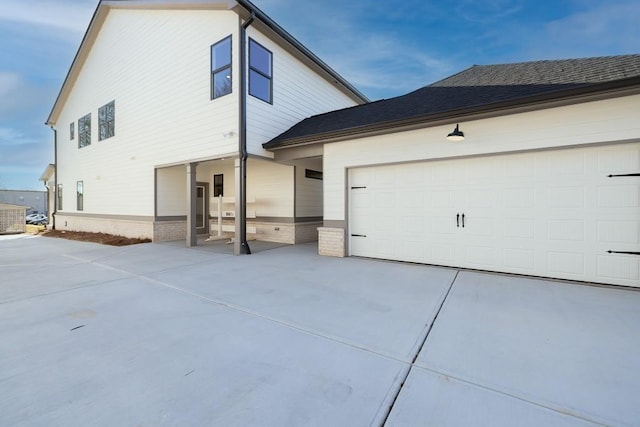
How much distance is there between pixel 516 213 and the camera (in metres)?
5.41

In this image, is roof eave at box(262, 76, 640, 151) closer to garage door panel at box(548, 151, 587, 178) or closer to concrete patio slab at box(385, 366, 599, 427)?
garage door panel at box(548, 151, 587, 178)

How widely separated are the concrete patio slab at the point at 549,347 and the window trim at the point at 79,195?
58.1ft

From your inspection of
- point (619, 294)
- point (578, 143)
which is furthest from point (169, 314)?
point (578, 143)

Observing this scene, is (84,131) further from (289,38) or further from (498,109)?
(498,109)

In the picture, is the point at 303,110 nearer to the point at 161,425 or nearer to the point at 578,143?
the point at 578,143

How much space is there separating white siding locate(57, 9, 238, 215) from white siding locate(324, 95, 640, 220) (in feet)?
10.4

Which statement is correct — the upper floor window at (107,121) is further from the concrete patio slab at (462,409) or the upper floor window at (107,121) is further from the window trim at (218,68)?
the concrete patio slab at (462,409)

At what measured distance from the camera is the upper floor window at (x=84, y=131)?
1436 centimetres

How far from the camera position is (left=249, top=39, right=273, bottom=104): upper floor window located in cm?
820

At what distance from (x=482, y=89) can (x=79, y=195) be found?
18355mm

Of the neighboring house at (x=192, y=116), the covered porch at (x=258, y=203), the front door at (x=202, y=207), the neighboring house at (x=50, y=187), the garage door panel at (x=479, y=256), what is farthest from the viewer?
the neighboring house at (x=50, y=187)

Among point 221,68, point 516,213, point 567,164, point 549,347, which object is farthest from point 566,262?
point 221,68

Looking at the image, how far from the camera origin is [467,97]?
622cm

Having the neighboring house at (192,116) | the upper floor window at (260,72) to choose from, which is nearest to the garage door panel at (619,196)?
the neighboring house at (192,116)
